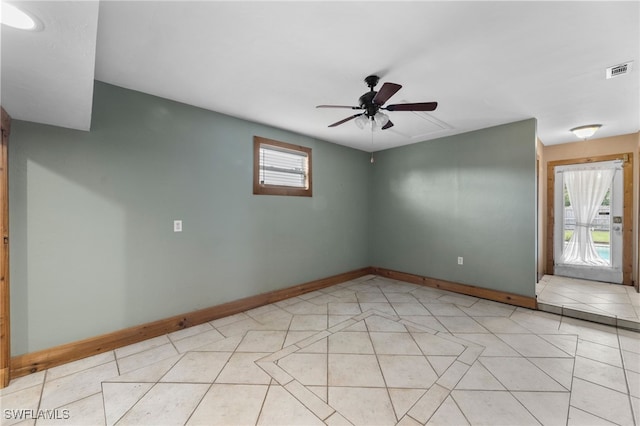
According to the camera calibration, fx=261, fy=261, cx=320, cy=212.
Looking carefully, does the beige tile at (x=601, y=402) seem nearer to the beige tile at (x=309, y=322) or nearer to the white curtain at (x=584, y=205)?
the beige tile at (x=309, y=322)

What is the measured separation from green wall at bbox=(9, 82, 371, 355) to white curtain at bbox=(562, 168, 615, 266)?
498cm

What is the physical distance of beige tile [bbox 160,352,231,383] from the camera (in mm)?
2029

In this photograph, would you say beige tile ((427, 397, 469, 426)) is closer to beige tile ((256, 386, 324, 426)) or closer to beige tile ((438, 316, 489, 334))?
beige tile ((256, 386, 324, 426))

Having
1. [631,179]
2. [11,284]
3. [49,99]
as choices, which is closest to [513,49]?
[49,99]

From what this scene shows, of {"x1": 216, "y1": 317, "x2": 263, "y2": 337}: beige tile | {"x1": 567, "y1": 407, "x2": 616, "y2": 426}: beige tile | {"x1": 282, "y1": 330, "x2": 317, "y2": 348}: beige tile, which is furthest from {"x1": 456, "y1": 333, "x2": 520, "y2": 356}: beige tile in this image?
{"x1": 216, "y1": 317, "x2": 263, "y2": 337}: beige tile

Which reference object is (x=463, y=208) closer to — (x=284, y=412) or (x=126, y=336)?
(x=284, y=412)

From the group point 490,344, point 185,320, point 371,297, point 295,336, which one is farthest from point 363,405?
point 371,297

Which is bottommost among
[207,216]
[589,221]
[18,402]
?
[18,402]

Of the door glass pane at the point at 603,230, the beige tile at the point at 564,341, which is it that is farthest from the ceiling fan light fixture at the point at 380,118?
the door glass pane at the point at 603,230

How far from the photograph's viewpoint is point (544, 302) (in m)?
3.37

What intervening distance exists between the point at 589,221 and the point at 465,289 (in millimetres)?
2617

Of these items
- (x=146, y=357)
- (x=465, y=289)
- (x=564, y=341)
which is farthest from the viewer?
(x=465, y=289)

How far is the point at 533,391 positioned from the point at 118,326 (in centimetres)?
355

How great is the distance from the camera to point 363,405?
5.75 feet
